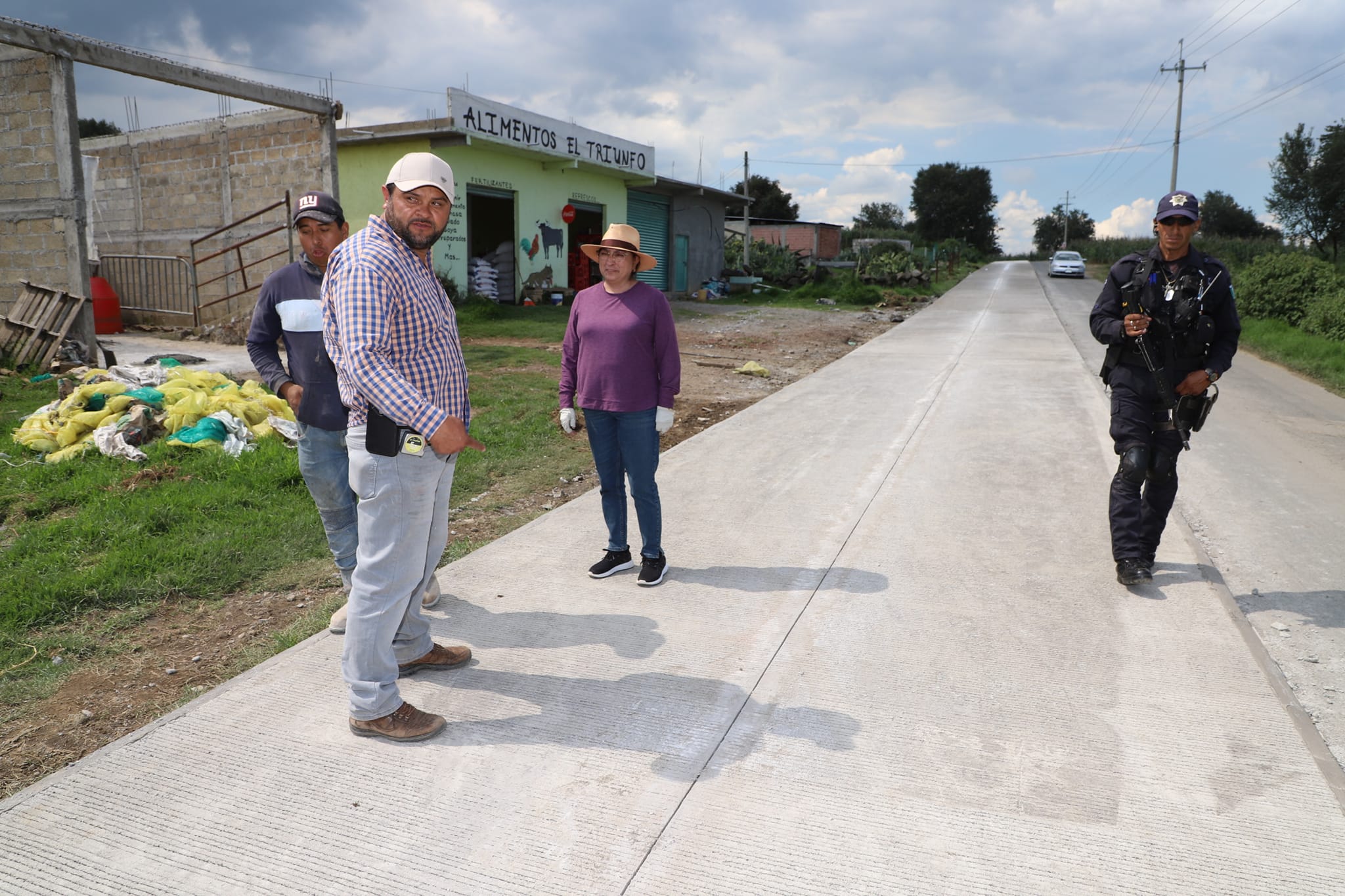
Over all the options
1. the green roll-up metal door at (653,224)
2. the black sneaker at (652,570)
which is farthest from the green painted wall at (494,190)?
the black sneaker at (652,570)

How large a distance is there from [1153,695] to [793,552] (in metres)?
1.99

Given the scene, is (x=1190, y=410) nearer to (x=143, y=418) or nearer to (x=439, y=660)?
(x=439, y=660)

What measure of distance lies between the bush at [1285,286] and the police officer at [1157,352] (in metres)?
17.4

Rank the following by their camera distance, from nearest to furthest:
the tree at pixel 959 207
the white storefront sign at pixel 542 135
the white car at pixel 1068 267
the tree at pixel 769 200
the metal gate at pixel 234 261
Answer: the metal gate at pixel 234 261 → the white storefront sign at pixel 542 135 → the white car at pixel 1068 267 → the tree at pixel 769 200 → the tree at pixel 959 207

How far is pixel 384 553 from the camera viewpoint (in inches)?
114

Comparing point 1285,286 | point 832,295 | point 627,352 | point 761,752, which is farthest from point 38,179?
point 1285,286

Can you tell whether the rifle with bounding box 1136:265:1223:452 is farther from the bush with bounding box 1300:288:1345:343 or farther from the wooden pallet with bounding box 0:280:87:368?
the bush with bounding box 1300:288:1345:343

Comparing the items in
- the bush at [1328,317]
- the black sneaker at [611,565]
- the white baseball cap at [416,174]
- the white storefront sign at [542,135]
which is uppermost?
the white storefront sign at [542,135]

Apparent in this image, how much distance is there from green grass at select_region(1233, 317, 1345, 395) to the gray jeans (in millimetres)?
13335

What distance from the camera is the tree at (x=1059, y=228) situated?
10356 centimetres

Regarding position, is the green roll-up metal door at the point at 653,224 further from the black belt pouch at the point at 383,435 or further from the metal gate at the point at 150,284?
the black belt pouch at the point at 383,435

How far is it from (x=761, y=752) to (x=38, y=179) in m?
12.3

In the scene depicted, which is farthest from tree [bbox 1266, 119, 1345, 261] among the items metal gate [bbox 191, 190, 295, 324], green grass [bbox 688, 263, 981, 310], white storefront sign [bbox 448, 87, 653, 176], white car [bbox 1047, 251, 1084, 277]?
metal gate [bbox 191, 190, 295, 324]

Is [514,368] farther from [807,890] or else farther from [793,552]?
[807,890]
